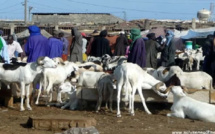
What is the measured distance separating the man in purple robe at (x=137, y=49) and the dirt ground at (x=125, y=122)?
159 cm


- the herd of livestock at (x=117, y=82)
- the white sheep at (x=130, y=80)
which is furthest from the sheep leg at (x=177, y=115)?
the white sheep at (x=130, y=80)

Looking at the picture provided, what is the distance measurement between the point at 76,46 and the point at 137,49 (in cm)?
298

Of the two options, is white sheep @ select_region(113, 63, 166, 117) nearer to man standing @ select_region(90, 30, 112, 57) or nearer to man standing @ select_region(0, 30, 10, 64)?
man standing @ select_region(0, 30, 10, 64)

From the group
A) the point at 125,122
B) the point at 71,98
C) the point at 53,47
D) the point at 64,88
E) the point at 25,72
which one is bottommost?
the point at 125,122

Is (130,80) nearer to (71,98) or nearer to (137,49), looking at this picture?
(71,98)

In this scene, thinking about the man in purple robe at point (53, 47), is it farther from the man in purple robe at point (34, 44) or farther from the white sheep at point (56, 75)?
the white sheep at point (56, 75)

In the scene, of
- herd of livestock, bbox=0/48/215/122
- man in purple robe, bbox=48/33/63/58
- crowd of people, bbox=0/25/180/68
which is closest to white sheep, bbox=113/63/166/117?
herd of livestock, bbox=0/48/215/122

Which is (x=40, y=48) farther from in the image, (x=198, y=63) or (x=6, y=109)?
(x=198, y=63)

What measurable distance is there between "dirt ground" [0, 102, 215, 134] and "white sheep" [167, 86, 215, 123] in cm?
19

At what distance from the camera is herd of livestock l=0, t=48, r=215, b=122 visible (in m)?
10.4

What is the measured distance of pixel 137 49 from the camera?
12.8 metres

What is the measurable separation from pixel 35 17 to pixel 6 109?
39.9 metres

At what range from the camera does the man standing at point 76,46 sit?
1511 centimetres

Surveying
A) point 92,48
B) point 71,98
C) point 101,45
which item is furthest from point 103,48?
point 71,98
